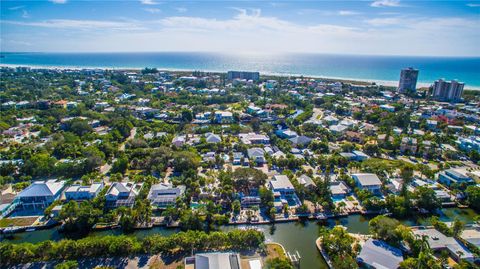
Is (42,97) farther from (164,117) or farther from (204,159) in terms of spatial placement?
(204,159)

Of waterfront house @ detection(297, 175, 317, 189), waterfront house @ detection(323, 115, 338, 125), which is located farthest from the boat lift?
waterfront house @ detection(323, 115, 338, 125)

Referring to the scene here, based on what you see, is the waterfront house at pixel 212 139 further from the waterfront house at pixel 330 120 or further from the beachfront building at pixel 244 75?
the beachfront building at pixel 244 75

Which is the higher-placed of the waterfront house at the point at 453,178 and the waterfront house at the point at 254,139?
the waterfront house at the point at 254,139

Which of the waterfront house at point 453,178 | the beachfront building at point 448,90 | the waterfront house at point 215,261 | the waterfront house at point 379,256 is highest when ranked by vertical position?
the beachfront building at point 448,90

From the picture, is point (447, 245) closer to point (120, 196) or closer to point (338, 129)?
point (120, 196)

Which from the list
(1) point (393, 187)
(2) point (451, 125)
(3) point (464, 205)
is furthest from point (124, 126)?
(2) point (451, 125)

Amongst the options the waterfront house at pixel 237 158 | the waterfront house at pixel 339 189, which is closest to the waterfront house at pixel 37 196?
the waterfront house at pixel 237 158
